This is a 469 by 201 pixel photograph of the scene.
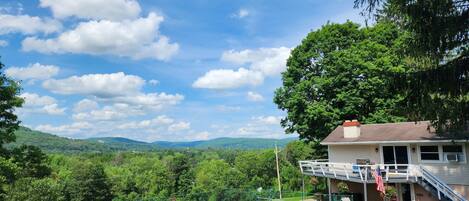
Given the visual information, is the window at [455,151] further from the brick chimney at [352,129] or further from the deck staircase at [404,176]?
the brick chimney at [352,129]

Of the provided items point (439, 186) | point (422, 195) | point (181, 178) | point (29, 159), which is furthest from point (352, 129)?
point (181, 178)

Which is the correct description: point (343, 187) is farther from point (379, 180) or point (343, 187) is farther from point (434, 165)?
point (434, 165)

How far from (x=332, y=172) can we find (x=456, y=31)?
13921 millimetres

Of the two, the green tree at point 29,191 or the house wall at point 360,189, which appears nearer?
the green tree at point 29,191

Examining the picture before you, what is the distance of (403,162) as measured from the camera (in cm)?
2347

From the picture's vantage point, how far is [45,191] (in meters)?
21.6

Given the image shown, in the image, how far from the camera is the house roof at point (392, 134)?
2206cm

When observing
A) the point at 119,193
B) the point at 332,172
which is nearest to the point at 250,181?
the point at 119,193

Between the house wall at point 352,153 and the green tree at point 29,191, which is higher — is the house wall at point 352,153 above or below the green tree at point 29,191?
above

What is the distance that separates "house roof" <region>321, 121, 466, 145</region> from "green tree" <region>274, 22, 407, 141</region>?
274cm

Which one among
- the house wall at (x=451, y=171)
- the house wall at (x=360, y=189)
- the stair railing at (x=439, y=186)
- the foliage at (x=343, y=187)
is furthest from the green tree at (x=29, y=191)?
the house wall at (x=451, y=171)

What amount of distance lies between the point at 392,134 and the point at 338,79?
722cm

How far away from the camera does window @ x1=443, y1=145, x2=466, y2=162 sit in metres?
20.7

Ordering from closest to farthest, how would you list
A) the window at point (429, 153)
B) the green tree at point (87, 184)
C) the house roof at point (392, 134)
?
the window at point (429, 153)
the house roof at point (392, 134)
the green tree at point (87, 184)
